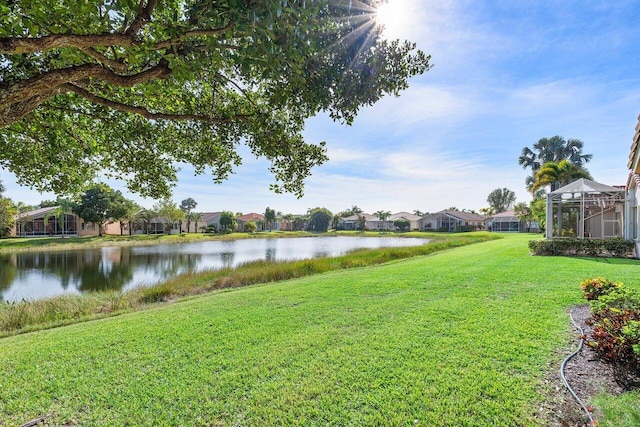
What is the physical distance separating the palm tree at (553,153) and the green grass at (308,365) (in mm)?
39202

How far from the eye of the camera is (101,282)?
1498 centimetres

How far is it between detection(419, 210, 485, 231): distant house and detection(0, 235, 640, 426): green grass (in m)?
53.2

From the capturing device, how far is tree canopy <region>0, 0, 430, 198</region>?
274cm

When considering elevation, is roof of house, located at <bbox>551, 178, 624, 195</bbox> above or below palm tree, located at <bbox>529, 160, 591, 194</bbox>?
below

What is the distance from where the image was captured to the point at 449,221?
2258 inches

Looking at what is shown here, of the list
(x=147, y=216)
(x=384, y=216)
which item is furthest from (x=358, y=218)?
(x=147, y=216)

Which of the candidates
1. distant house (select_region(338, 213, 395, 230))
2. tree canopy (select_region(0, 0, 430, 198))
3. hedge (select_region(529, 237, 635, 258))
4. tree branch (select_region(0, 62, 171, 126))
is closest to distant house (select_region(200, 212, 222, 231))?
distant house (select_region(338, 213, 395, 230))

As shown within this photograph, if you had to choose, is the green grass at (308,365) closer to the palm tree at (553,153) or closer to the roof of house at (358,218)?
the palm tree at (553,153)

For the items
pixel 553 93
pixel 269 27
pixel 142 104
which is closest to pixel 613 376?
pixel 269 27

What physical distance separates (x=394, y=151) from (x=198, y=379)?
20.1 meters

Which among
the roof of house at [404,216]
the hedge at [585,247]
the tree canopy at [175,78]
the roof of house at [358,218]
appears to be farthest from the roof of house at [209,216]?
the hedge at [585,247]

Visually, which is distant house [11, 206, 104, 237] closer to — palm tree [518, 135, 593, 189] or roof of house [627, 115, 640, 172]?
roof of house [627, 115, 640, 172]

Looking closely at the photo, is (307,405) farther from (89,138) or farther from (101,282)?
(101,282)

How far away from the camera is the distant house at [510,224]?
47406 mm
